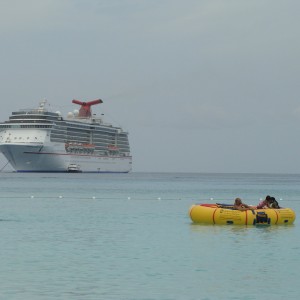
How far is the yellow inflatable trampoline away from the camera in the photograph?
118 feet

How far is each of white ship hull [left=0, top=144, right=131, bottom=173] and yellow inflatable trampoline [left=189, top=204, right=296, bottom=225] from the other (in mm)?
114694

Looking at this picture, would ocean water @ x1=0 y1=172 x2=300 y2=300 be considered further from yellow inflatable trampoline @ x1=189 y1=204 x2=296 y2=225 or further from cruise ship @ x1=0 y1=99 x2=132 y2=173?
cruise ship @ x1=0 y1=99 x2=132 y2=173

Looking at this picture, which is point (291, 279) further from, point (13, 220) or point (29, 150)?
point (29, 150)

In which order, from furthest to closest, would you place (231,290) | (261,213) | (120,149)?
(120,149) → (261,213) → (231,290)

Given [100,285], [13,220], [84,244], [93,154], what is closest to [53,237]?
[84,244]

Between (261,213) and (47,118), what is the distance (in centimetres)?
12065

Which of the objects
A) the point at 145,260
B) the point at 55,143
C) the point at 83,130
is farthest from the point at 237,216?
the point at 83,130

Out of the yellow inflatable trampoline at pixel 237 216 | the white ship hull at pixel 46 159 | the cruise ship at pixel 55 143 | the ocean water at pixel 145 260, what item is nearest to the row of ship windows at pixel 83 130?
the cruise ship at pixel 55 143

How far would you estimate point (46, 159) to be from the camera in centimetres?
15288

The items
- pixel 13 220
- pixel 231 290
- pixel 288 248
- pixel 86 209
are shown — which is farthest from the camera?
pixel 86 209

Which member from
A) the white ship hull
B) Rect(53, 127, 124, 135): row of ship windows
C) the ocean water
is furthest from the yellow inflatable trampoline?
Rect(53, 127, 124, 135): row of ship windows

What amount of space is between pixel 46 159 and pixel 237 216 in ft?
392

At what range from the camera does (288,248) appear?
29172 mm

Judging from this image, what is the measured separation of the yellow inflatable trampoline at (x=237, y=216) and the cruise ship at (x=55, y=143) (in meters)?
115
